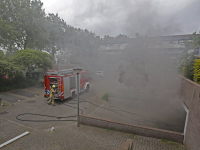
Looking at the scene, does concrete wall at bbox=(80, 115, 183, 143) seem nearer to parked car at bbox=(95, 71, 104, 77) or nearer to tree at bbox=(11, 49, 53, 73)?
tree at bbox=(11, 49, 53, 73)

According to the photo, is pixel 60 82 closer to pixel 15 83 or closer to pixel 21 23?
pixel 15 83

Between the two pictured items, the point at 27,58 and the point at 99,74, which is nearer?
the point at 27,58

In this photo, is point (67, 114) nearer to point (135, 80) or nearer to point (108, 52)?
point (135, 80)

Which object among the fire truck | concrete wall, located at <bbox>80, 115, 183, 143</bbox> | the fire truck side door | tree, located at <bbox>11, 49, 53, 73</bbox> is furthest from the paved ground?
tree, located at <bbox>11, 49, 53, 73</bbox>

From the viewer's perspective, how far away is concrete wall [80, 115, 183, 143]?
4.86 m

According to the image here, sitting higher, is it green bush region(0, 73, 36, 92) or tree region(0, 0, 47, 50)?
tree region(0, 0, 47, 50)

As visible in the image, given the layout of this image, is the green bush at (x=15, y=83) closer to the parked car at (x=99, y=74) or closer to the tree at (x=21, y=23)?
the tree at (x=21, y=23)

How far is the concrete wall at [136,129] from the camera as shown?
4855 mm

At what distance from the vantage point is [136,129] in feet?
17.4

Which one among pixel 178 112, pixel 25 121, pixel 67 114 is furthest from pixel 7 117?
pixel 178 112

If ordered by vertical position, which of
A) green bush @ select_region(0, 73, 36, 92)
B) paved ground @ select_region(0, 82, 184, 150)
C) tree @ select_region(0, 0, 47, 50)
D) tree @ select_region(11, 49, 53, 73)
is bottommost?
paved ground @ select_region(0, 82, 184, 150)

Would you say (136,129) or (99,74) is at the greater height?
(99,74)

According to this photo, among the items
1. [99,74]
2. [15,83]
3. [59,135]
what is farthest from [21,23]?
[59,135]

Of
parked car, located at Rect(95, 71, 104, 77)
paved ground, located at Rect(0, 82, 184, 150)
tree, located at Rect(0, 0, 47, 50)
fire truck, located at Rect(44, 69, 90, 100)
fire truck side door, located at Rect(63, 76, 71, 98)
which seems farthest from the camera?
parked car, located at Rect(95, 71, 104, 77)
